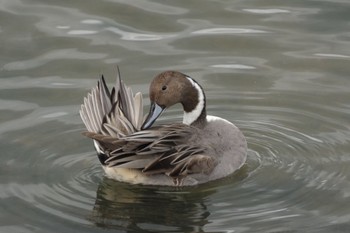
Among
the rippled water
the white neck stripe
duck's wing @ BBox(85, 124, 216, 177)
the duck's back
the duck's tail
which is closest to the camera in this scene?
the rippled water

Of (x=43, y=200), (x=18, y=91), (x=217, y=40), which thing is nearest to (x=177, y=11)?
(x=217, y=40)

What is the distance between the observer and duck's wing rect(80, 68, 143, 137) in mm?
9336

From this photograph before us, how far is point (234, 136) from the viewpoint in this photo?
31.6 ft

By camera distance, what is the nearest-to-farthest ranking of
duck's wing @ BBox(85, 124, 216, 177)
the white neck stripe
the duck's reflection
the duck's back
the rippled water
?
the duck's reflection, the rippled water, duck's wing @ BBox(85, 124, 216, 177), the duck's back, the white neck stripe

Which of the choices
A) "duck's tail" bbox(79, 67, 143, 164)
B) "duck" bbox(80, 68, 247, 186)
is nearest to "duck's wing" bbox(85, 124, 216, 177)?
"duck" bbox(80, 68, 247, 186)

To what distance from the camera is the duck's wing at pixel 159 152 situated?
9023 millimetres

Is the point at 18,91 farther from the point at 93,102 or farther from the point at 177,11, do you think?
the point at 177,11

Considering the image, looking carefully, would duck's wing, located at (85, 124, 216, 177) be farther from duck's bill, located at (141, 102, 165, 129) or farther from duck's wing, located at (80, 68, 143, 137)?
duck's wing, located at (80, 68, 143, 137)

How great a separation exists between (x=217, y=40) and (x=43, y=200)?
152 inches

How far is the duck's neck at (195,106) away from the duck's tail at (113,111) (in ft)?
1.40

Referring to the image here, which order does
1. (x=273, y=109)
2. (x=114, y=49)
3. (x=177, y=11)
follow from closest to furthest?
(x=273, y=109) → (x=114, y=49) → (x=177, y=11)

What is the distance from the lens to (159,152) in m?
9.21

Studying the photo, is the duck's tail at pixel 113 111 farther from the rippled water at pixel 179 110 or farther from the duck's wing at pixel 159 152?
the rippled water at pixel 179 110

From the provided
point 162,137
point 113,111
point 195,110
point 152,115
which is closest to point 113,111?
point 113,111
